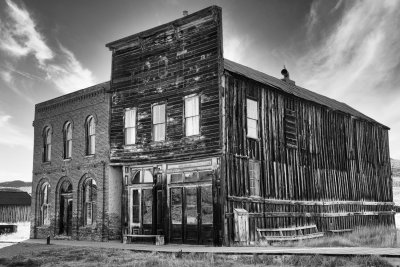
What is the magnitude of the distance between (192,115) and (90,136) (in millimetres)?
8378

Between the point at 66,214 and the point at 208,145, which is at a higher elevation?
the point at 208,145

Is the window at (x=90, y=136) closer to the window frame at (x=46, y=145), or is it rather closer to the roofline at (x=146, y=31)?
the window frame at (x=46, y=145)

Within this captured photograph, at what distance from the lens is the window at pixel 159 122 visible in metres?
21.2

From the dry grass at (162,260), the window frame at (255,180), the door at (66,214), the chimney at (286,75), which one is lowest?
the dry grass at (162,260)

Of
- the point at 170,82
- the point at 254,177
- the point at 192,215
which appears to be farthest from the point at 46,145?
the point at 254,177

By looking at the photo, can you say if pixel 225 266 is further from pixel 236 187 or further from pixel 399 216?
pixel 399 216

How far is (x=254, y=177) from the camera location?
20.3 m

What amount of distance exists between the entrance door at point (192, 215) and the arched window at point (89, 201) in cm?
670

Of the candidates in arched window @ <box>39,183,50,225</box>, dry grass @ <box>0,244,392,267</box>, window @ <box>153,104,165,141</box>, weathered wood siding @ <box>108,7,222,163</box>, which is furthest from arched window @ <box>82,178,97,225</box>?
dry grass @ <box>0,244,392,267</box>

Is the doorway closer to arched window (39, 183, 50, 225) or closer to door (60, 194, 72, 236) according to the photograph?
door (60, 194, 72, 236)

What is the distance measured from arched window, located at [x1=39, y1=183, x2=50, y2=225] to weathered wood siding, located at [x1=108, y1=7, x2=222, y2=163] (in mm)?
7796

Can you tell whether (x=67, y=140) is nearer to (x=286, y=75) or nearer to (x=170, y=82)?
(x=170, y=82)

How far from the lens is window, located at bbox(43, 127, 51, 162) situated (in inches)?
1136

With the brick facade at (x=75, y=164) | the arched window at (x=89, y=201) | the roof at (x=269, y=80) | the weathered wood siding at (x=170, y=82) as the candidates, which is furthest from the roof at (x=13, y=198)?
the roof at (x=269, y=80)
